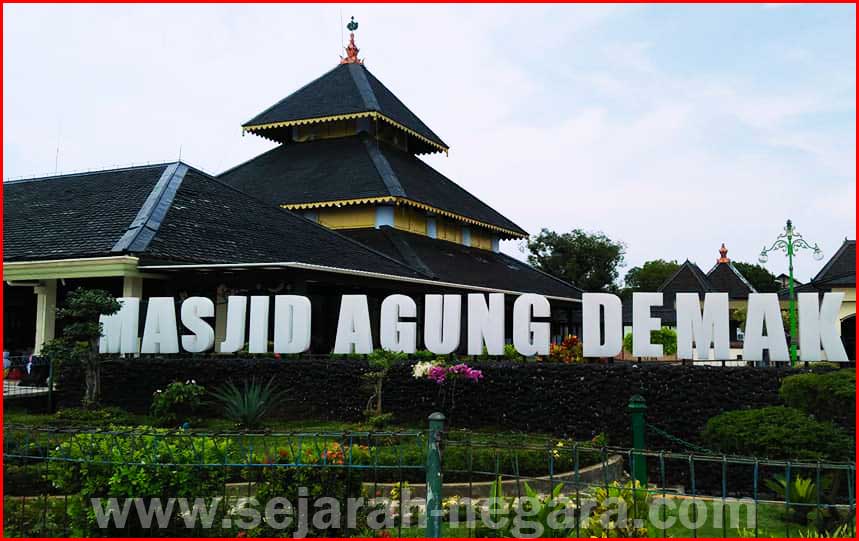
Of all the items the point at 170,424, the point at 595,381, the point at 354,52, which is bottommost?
the point at 170,424

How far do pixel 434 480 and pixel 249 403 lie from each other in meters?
8.25

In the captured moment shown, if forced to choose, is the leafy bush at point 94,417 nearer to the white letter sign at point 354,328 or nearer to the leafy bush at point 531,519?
the white letter sign at point 354,328

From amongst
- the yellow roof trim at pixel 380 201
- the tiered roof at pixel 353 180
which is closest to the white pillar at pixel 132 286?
the yellow roof trim at pixel 380 201

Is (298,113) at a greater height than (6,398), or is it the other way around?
(298,113)

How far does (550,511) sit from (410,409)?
7.77 meters

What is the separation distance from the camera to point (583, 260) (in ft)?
214

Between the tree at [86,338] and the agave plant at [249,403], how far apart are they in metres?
2.41

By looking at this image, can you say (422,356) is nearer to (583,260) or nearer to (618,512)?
(618,512)

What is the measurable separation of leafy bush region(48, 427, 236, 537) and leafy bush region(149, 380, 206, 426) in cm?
698

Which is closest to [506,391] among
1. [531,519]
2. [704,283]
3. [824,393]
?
[824,393]

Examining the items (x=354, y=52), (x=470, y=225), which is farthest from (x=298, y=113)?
(x=470, y=225)

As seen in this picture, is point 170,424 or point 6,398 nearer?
point 170,424

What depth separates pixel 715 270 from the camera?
43969 millimetres

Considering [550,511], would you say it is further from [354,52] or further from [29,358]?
[354,52]
